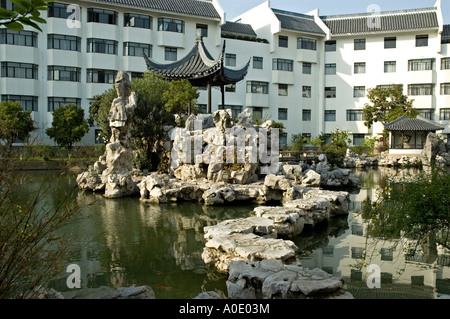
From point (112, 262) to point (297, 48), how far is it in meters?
28.7

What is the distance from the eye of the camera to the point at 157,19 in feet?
88.1

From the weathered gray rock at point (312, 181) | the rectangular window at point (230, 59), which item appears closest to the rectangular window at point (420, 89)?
the rectangular window at point (230, 59)

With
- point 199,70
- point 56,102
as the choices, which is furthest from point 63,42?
point 199,70

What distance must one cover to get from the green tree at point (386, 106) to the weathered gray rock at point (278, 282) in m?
26.5

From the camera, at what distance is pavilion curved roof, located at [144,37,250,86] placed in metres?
17.8

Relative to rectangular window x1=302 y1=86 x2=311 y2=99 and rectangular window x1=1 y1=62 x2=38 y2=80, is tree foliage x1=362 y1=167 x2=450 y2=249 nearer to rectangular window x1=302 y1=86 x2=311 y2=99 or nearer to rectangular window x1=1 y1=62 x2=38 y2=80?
rectangular window x1=1 y1=62 x2=38 y2=80

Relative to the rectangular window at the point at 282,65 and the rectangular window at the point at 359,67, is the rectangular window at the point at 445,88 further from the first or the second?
the rectangular window at the point at 282,65

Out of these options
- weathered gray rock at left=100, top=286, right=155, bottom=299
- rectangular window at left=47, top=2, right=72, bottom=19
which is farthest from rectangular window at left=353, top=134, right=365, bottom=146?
weathered gray rock at left=100, top=286, right=155, bottom=299

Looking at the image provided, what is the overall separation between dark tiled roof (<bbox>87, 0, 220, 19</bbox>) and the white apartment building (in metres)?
0.08

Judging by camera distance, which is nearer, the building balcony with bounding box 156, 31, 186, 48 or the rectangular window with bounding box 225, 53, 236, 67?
the building balcony with bounding box 156, 31, 186, 48

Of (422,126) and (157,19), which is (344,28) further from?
(157,19)

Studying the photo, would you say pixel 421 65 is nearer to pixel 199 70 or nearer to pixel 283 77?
pixel 283 77
